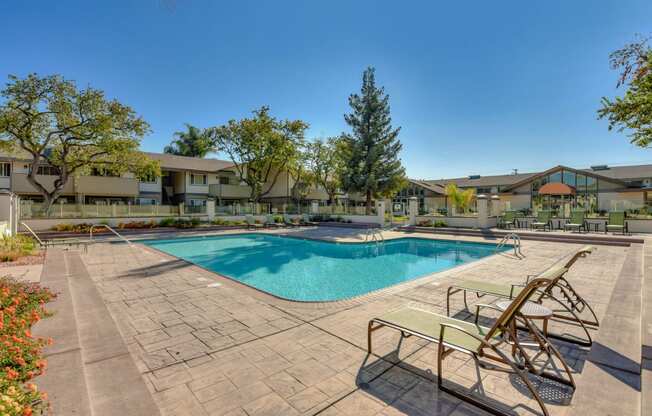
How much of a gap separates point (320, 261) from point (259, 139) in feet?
61.1

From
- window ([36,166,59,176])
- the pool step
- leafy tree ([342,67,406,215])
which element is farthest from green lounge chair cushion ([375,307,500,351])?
window ([36,166,59,176])

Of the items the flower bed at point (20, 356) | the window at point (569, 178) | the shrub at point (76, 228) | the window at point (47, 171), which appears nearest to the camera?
the flower bed at point (20, 356)

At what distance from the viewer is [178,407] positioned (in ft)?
8.51

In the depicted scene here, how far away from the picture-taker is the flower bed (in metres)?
2.07

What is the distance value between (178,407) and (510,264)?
9.62m

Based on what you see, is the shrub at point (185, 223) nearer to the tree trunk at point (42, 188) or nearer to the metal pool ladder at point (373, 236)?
the tree trunk at point (42, 188)

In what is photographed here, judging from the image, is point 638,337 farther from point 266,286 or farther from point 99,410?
point 266,286

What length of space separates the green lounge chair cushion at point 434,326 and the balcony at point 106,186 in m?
31.0

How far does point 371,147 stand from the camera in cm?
2638

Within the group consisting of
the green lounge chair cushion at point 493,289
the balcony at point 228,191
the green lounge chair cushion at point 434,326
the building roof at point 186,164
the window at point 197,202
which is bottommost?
the green lounge chair cushion at point 493,289

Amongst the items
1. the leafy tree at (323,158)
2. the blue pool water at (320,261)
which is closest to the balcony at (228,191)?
the leafy tree at (323,158)

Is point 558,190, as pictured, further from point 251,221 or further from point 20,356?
point 20,356

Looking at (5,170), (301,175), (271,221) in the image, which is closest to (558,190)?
(271,221)

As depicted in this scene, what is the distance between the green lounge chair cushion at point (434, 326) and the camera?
2.84 metres
